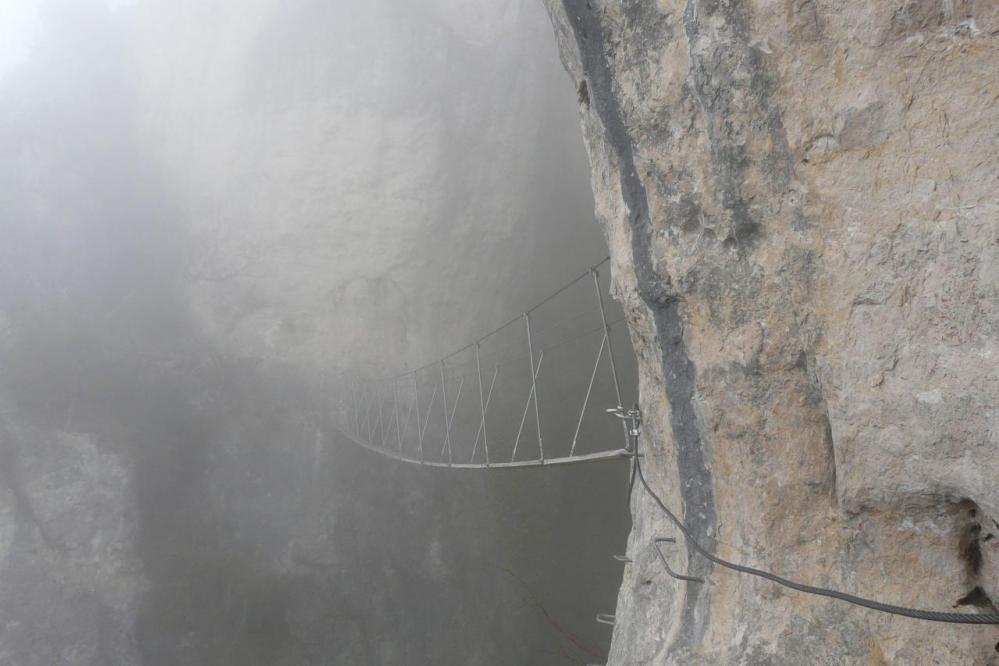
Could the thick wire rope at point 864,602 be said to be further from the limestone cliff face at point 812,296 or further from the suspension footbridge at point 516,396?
the suspension footbridge at point 516,396

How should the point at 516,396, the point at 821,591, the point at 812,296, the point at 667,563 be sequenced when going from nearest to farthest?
1. the point at 821,591
2. the point at 812,296
3. the point at 667,563
4. the point at 516,396

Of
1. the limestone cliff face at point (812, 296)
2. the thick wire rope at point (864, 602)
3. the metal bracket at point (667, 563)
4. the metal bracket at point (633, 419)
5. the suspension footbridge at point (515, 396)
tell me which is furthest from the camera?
the suspension footbridge at point (515, 396)

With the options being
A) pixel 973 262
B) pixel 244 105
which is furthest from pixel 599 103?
pixel 244 105

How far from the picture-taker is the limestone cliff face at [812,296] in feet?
5.00

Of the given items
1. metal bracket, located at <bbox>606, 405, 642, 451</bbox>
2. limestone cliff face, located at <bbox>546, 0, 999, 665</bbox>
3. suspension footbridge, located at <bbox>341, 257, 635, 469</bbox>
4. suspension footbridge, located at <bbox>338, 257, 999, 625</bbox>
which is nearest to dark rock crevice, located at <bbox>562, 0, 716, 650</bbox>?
limestone cliff face, located at <bbox>546, 0, 999, 665</bbox>

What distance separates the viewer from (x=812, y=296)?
188cm

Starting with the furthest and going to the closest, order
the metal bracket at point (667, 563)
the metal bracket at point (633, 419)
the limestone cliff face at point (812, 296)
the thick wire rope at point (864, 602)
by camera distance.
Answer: the metal bracket at point (633, 419)
the metal bracket at point (667, 563)
the limestone cliff face at point (812, 296)
the thick wire rope at point (864, 602)

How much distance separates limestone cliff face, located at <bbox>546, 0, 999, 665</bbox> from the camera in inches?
60.1

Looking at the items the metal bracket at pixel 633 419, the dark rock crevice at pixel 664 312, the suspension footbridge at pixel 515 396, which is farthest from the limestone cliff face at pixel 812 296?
the suspension footbridge at pixel 515 396

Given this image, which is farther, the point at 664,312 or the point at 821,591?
the point at 664,312

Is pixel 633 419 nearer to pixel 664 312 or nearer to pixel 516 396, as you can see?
pixel 664 312

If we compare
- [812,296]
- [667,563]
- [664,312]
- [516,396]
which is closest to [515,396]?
[516,396]

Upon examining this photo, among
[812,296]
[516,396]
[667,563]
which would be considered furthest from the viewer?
[516,396]

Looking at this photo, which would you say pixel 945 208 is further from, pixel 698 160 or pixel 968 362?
pixel 698 160
